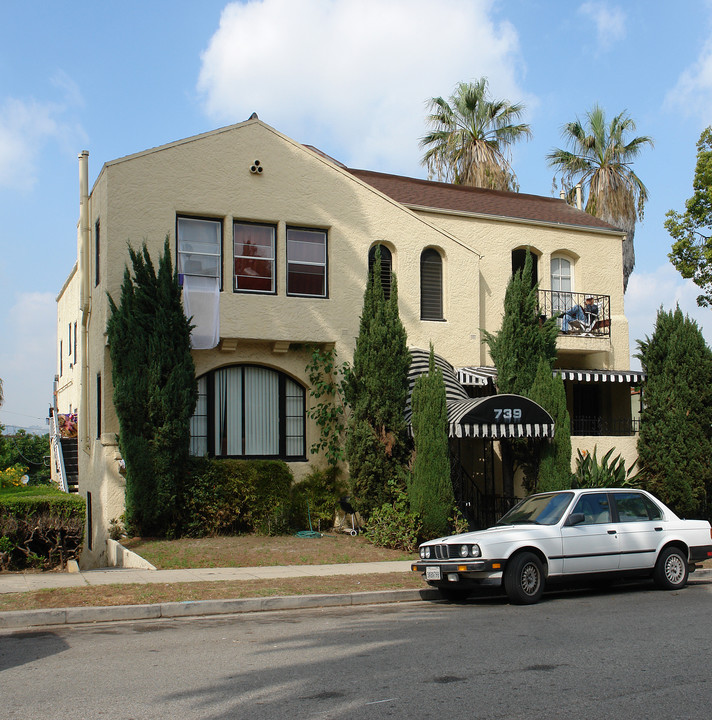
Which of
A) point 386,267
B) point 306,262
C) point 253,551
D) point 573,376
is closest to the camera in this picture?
point 253,551

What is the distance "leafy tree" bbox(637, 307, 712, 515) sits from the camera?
62.6ft

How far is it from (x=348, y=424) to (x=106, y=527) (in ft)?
16.9

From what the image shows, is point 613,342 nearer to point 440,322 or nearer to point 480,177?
point 440,322

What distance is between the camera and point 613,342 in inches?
862

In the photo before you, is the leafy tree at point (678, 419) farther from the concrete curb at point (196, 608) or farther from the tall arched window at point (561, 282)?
the concrete curb at point (196, 608)

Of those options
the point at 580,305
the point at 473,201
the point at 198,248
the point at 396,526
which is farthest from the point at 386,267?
the point at 396,526

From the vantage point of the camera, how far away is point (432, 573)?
11.0 meters

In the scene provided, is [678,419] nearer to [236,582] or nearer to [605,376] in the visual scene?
[605,376]

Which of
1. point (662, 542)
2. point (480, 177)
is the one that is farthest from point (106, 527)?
point (480, 177)

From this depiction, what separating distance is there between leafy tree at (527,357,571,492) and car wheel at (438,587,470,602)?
5233 mm

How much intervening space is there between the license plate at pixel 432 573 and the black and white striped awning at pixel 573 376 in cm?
776

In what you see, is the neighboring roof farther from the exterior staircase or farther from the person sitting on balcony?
the exterior staircase

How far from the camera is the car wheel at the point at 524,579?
34.8 feet

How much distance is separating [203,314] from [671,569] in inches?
383
